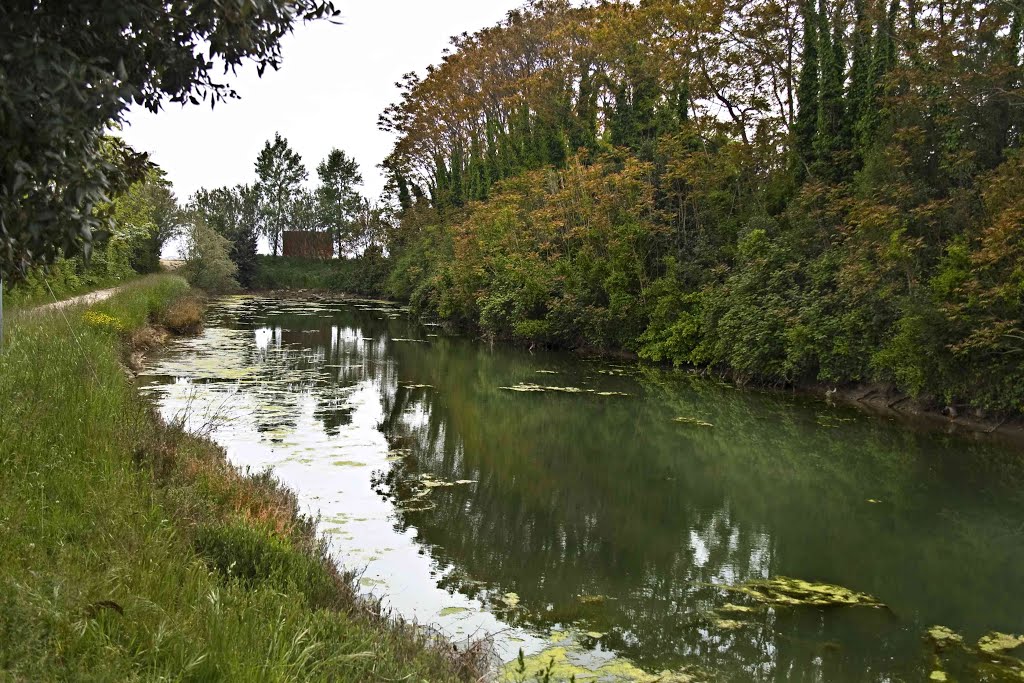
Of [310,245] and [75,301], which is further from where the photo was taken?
[310,245]

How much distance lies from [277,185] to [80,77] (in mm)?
91878

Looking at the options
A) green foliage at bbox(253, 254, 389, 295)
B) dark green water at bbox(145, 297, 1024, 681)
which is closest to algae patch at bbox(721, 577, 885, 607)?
dark green water at bbox(145, 297, 1024, 681)

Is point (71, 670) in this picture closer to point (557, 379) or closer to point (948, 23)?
point (557, 379)

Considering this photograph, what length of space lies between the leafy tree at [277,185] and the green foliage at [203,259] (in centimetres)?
3301

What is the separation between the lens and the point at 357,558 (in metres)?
7.75

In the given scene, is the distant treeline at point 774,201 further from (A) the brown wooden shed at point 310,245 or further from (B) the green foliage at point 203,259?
(A) the brown wooden shed at point 310,245

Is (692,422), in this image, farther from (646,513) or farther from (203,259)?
(203,259)

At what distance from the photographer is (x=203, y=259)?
5184cm

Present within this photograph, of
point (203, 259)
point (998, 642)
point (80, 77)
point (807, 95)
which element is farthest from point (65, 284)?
point (203, 259)

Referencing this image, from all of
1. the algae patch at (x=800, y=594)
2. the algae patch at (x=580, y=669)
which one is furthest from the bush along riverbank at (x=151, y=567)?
the algae patch at (x=800, y=594)

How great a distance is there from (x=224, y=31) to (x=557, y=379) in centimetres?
1750

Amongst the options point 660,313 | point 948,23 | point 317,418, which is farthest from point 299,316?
point 948,23

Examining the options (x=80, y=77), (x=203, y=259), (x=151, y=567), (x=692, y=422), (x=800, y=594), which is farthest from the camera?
(x=203, y=259)

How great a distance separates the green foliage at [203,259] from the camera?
51062 millimetres
